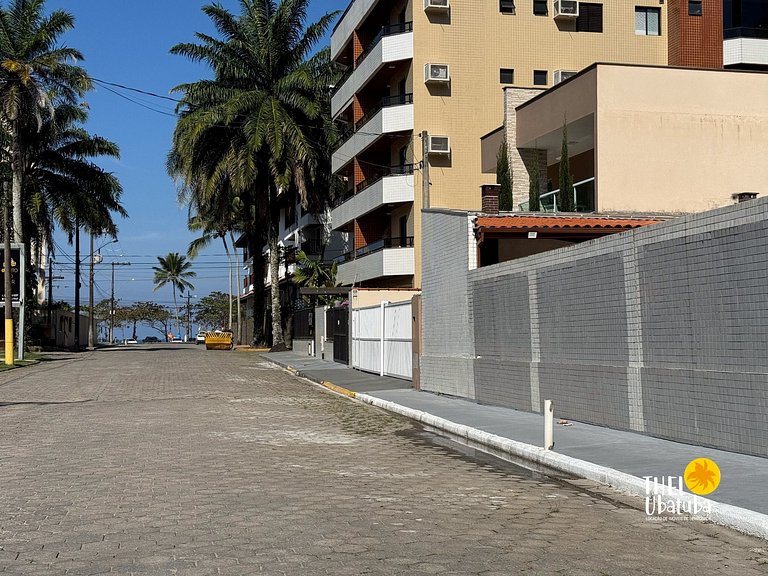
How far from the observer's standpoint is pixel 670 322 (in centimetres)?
1237

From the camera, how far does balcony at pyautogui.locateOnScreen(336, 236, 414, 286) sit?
139 feet

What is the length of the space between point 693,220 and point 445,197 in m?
31.2

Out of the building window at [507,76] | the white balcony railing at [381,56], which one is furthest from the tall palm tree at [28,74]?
the building window at [507,76]

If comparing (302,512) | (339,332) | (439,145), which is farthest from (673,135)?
(302,512)

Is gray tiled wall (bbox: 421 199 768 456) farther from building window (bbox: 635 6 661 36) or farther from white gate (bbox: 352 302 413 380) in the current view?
building window (bbox: 635 6 661 36)

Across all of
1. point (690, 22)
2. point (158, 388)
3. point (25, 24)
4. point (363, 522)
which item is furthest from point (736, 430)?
point (25, 24)

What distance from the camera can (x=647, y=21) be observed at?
4500 cm

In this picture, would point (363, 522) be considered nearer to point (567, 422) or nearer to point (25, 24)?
point (567, 422)

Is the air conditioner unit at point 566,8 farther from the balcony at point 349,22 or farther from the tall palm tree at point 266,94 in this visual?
the tall palm tree at point 266,94

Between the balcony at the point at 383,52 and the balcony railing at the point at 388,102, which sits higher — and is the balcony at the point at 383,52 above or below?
above

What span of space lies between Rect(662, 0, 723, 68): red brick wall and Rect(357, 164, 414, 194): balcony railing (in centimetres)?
1214

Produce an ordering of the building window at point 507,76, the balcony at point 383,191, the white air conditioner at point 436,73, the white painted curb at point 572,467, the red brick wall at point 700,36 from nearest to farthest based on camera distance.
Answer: the white painted curb at point 572,467
the red brick wall at point 700,36
the white air conditioner at point 436,73
the balcony at point 383,191
the building window at point 507,76

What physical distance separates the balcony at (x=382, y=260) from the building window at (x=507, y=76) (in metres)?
8.43

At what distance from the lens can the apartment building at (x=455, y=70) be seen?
4250 centimetres
